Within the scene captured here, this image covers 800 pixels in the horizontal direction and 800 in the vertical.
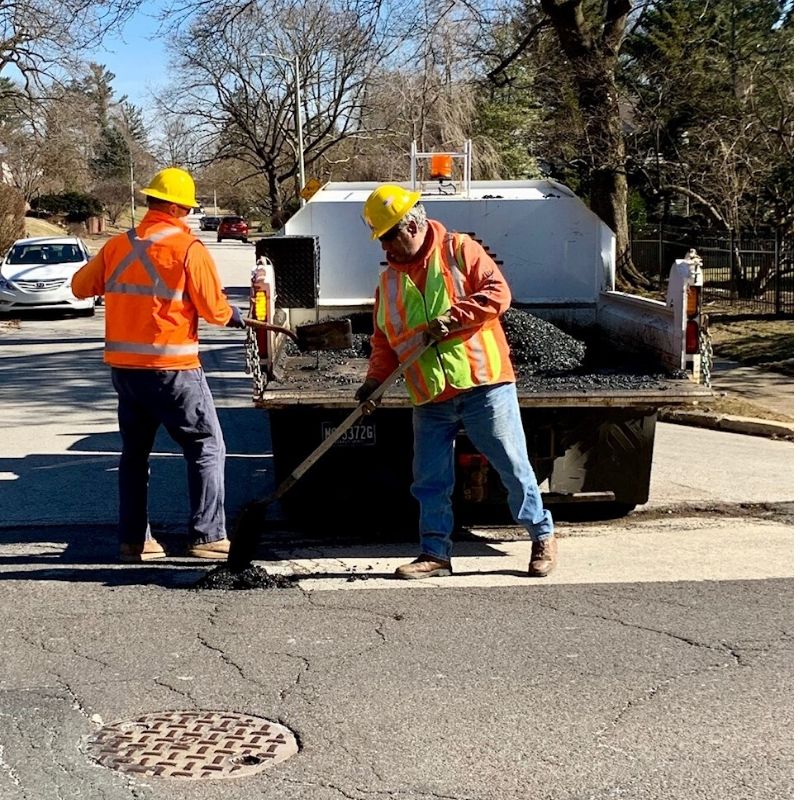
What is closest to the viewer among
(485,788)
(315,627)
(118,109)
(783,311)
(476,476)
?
(485,788)

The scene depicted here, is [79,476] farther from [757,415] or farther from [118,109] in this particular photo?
[118,109]

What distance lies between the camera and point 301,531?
7.40 metres

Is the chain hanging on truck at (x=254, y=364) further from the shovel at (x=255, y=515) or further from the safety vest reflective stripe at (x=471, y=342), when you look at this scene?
the safety vest reflective stripe at (x=471, y=342)

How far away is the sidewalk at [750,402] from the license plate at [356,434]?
3.58m

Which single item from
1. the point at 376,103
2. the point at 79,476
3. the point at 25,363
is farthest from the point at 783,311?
the point at 376,103

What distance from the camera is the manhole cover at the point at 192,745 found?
405cm

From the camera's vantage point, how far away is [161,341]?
6.44 m

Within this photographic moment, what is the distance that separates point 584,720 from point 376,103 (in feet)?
139

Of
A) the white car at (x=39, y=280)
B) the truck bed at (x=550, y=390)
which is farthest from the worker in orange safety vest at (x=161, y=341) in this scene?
the white car at (x=39, y=280)

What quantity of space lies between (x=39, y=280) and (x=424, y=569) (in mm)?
18895

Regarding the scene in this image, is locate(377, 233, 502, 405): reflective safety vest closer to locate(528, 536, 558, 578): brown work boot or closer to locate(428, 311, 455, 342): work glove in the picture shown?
locate(428, 311, 455, 342): work glove

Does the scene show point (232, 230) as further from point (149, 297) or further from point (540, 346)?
point (149, 297)

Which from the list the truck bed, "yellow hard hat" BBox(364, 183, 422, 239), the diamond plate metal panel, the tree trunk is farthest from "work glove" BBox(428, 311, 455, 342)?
the tree trunk

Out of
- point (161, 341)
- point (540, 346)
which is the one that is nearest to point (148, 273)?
point (161, 341)
